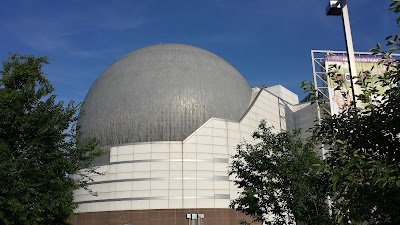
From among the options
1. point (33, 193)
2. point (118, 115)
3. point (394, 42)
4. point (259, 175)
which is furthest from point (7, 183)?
point (118, 115)

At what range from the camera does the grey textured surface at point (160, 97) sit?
5022cm

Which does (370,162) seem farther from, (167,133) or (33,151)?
(167,133)

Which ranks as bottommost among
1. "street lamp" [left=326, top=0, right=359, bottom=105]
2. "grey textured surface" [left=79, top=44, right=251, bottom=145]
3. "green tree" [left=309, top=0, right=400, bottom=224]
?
"green tree" [left=309, top=0, right=400, bottom=224]

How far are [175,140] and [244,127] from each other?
9617 mm

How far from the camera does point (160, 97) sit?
51125 mm

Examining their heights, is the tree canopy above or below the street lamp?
below

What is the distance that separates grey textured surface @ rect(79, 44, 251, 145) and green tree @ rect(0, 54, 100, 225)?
29.2 meters

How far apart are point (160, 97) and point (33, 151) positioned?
Result: 110ft

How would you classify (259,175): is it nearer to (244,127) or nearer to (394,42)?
(394,42)

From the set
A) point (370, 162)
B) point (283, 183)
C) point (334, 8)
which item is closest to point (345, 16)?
point (334, 8)

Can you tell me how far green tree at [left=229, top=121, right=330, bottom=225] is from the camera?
1700 centimetres

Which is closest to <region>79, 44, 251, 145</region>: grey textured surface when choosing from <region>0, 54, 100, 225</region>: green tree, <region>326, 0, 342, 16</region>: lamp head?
<region>0, 54, 100, 225</region>: green tree

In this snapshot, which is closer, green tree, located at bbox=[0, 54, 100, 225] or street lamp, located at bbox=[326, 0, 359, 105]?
Answer: street lamp, located at bbox=[326, 0, 359, 105]

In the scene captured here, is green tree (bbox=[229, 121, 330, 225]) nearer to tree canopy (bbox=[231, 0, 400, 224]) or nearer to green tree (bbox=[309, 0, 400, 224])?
tree canopy (bbox=[231, 0, 400, 224])
